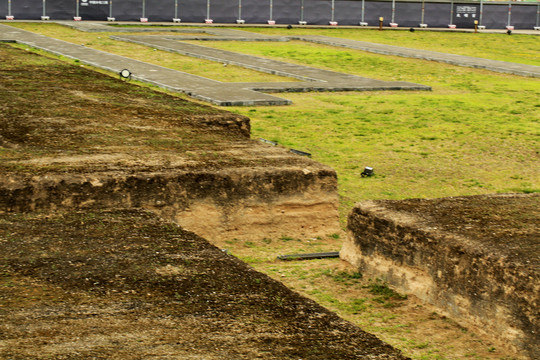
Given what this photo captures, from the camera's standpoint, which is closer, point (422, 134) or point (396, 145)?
point (396, 145)

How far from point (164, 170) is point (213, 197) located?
542mm

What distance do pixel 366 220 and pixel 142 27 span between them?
85.9 feet

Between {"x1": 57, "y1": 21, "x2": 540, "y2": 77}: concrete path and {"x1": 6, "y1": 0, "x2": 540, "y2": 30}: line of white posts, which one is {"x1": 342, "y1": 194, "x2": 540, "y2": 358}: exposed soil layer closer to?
{"x1": 57, "y1": 21, "x2": 540, "y2": 77}: concrete path

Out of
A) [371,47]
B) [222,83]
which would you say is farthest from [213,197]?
[371,47]

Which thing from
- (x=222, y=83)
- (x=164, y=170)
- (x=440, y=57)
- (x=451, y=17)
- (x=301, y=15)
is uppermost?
(x=451, y=17)

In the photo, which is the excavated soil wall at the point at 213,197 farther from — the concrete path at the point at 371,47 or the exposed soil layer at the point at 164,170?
the concrete path at the point at 371,47

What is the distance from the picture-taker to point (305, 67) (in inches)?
854

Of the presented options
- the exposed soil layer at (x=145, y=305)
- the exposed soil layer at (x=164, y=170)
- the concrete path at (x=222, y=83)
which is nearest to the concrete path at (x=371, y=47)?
the concrete path at (x=222, y=83)

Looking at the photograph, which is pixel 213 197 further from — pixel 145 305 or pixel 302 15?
pixel 302 15

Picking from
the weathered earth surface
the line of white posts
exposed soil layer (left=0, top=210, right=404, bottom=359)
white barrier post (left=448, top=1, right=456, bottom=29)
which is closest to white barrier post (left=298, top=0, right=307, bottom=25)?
the line of white posts

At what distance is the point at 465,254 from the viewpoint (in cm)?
632

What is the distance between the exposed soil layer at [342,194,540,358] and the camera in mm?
5926

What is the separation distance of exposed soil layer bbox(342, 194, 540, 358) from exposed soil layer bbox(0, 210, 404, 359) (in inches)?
58.0

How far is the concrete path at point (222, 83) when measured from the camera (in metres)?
15.9
